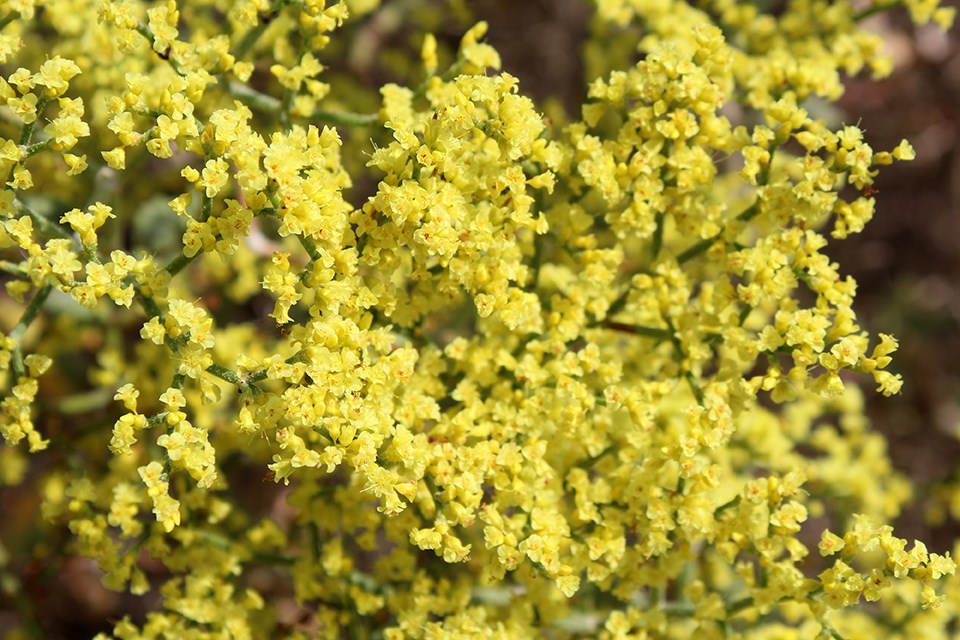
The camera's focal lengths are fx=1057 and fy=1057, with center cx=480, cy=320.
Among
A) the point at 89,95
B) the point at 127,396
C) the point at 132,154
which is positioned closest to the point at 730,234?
the point at 127,396

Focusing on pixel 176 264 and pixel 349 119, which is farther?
pixel 349 119

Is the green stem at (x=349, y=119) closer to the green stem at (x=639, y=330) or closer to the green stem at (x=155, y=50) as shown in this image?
the green stem at (x=155, y=50)

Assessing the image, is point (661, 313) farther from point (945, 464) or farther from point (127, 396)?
point (945, 464)

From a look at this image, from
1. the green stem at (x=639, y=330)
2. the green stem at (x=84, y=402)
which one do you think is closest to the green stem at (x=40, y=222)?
the green stem at (x=84, y=402)

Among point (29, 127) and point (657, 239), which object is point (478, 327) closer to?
point (657, 239)

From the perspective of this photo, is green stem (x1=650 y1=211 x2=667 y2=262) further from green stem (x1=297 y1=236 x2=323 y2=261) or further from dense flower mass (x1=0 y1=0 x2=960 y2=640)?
green stem (x1=297 y1=236 x2=323 y2=261)

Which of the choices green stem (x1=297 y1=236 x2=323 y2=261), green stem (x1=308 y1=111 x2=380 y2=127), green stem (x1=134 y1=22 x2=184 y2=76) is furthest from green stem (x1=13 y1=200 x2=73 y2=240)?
green stem (x1=308 y1=111 x2=380 y2=127)

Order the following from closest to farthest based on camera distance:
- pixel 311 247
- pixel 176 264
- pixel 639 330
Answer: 1. pixel 311 247
2. pixel 176 264
3. pixel 639 330

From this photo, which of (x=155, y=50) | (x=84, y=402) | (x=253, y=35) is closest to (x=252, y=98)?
(x=253, y=35)
